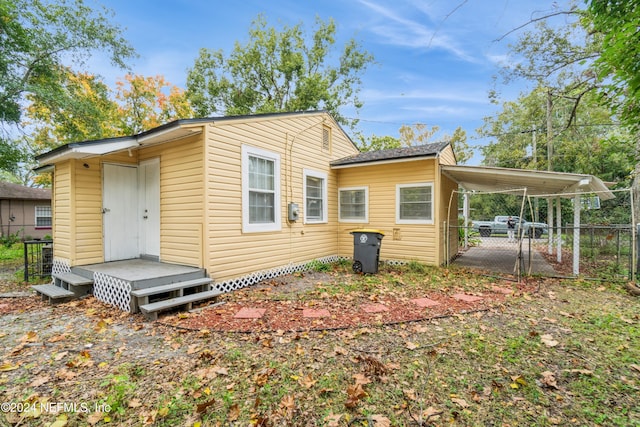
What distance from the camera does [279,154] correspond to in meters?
7.27

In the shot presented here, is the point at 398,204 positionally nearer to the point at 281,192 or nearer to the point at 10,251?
the point at 281,192

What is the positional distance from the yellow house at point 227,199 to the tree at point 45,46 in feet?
20.0

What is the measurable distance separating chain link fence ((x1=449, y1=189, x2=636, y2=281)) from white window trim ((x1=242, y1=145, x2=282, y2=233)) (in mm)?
4470

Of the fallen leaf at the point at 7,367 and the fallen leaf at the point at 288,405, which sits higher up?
the fallen leaf at the point at 288,405

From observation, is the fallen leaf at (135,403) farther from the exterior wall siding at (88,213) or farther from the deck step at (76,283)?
the exterior wall siding at (88,213)

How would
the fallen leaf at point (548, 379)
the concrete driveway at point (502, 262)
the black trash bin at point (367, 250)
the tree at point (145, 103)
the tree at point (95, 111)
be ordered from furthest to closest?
the tree at point (145, 103), the tree at point (95, 111), the concrete driveway at point (502, 262), the black trash bin at point (367, 250), the fallen leaf at point (548, 379)

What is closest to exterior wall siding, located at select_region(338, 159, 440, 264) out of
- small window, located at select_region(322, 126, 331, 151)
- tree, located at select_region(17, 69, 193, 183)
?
small window, located at select_region(322, 126, 331, 151)

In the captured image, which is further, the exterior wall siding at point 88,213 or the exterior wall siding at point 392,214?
the exterior wall siding at point 392,214

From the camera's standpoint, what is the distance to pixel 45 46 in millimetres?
11227

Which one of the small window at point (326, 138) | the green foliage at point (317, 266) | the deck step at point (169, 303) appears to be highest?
the small window at point (326, 138)

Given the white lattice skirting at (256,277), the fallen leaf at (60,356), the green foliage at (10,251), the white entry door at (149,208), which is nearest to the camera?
the fallen leaf at (60,356)

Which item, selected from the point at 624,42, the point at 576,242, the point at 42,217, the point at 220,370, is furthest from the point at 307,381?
the point at 42,217

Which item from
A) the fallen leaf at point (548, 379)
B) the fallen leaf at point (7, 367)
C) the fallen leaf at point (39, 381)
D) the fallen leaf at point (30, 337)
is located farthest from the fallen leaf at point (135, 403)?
the fallen leaf at point (548, 379)

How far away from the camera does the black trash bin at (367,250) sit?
24.5ft
